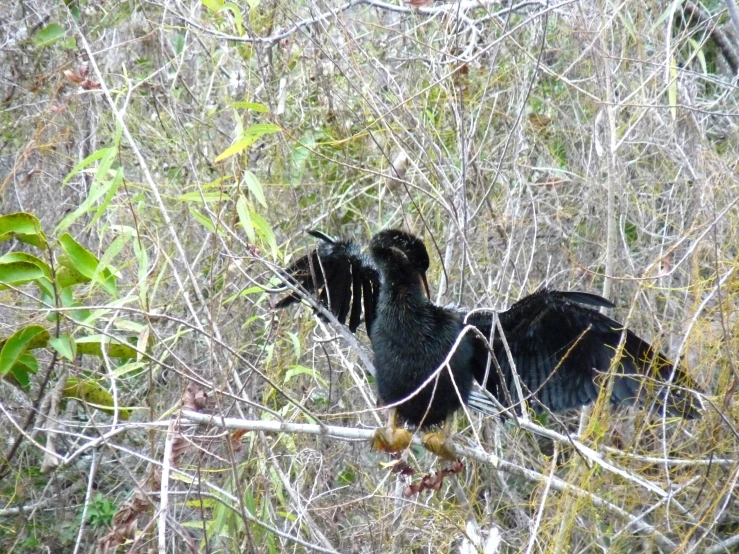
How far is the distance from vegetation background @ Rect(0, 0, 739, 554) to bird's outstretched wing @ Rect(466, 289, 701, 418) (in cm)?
12

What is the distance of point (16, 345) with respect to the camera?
2.66 metres

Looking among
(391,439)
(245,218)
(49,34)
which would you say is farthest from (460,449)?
(49,34)

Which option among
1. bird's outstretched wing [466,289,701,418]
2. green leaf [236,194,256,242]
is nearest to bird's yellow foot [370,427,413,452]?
bird's outstretched wing [466,289,701,418]

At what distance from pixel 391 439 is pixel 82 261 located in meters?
1.19

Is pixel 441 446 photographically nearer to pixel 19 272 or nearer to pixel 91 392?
pixel 91 392

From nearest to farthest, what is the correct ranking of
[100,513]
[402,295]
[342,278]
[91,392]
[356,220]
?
[91,392], [402,295], [342,278], [100,513], [356,220]

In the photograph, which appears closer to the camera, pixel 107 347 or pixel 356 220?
pixel 107 347

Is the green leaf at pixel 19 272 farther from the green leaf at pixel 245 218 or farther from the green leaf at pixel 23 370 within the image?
the green leaf at pixel 245 218

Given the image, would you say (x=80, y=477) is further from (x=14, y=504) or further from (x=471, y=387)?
(x=471, y=387)

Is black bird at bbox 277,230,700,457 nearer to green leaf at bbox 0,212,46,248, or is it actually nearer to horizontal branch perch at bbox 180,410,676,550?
horizontal branch perch at bbox 180,410,676,550

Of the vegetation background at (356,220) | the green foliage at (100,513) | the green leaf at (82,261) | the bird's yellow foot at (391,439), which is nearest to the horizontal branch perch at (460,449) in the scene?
the vegetation background at (356,220)

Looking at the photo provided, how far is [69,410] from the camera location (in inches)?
142

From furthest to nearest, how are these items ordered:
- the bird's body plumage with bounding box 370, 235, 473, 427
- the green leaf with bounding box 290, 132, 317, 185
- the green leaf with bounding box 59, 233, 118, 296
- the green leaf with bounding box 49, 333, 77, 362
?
1. the green leaf with bounding box 290, 132, 317, 185
2. the bird's body plumage with bounding box 370, 235, 473, 427
3. the green leaf with bounding box 59, 233, 118, 296
4. the green leaf with bounding box 49, 333, 77, 362

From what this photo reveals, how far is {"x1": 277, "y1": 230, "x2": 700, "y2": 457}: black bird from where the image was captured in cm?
285
